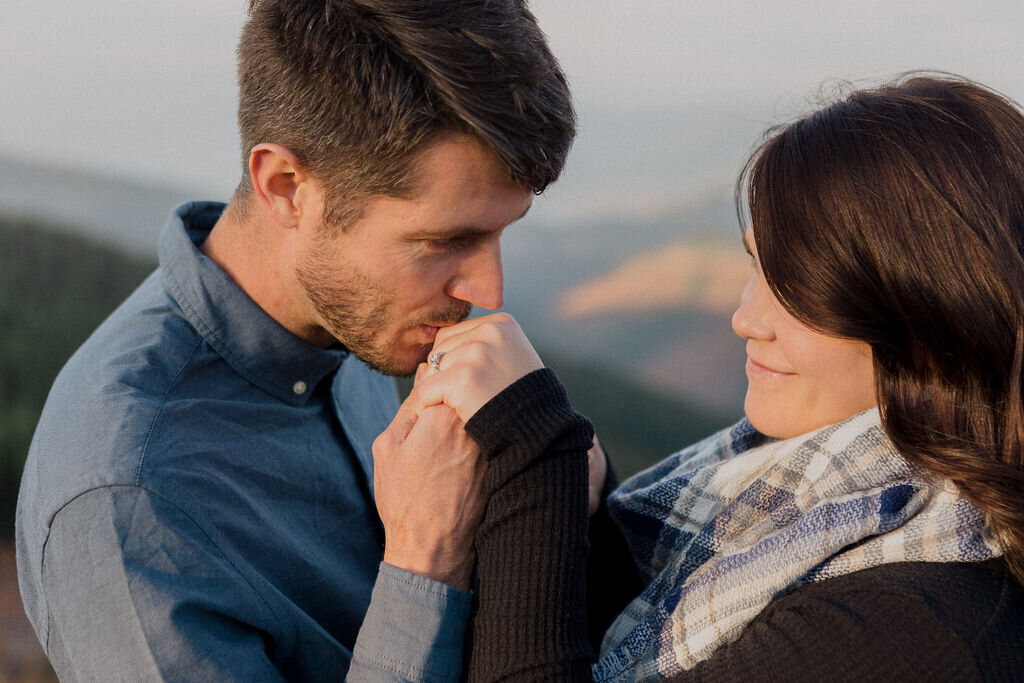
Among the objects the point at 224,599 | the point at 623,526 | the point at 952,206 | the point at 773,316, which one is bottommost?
the point at 623,526

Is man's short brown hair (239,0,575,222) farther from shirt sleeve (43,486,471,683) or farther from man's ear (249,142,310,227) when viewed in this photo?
shirt sleeve (43,486,471,683)

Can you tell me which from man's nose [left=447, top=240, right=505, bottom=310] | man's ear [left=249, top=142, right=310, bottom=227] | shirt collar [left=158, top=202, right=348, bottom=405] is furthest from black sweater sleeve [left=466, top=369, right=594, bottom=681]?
man's ear [left=249, top=142, right=310, bottom=227]

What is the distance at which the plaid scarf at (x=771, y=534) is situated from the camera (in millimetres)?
1559

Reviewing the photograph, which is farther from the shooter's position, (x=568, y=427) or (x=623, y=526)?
(x=623, y=526)

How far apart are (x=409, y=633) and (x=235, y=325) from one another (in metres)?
0.75

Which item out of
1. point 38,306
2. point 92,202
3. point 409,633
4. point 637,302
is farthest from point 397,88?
point 92,202

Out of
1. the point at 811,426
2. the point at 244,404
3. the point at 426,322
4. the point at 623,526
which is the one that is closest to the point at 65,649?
the point at 244,404

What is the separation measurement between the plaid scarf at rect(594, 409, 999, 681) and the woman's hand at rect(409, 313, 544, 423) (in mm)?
501

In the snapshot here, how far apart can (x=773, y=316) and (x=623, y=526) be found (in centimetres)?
66

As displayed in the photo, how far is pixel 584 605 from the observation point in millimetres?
1661

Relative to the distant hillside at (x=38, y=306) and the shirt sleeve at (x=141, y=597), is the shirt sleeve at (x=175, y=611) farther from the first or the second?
the distant hillside at (x=38, y=306)

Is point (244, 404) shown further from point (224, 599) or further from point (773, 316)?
point (773, 316)

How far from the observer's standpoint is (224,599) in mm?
1555

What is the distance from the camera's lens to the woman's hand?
1778 millimetres
